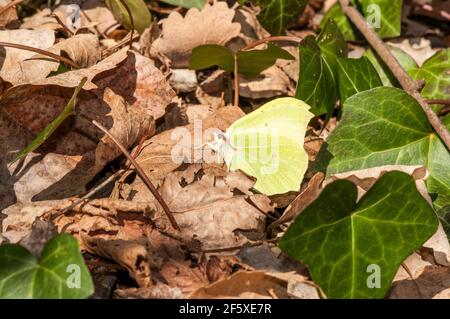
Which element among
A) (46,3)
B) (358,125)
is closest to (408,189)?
(358,125)

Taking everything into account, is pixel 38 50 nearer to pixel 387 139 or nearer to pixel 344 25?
pixel 387 139

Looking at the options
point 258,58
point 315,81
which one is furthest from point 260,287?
point 258,58

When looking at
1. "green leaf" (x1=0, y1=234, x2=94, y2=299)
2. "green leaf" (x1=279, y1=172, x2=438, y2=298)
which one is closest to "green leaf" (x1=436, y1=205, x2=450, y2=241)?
"green leaf" (x1=279, y1=172, x2=438, y2=298)

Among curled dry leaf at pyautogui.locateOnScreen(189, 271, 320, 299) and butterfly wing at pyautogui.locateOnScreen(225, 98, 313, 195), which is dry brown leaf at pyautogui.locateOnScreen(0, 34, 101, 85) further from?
curled dry leaf at pyautogui.locateOnScreen(189, 271, 320, 299)

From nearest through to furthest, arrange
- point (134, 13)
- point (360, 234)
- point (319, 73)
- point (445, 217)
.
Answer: point (360, 234)
point (445, 217)
point (319, 73)
point (134, 13)

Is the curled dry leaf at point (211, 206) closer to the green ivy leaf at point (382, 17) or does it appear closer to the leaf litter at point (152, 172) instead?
the leaf litter at point (152, 172)

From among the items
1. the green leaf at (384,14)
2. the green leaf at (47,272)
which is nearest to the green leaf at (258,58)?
the green leaf at (384,14)
